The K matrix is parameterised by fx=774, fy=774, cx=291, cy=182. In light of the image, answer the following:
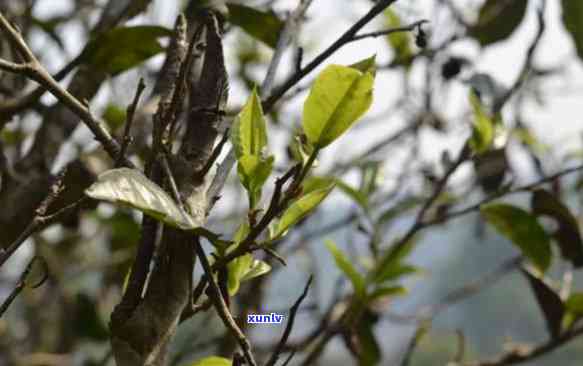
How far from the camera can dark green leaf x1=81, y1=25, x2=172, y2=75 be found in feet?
2.38

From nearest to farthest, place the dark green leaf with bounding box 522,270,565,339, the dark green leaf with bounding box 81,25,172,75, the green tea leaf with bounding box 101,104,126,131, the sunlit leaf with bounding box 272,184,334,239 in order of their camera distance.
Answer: the sunlit leaf with bounding box 272,184,334,239 → the dark green leaf with bounding box 81,25,172,75 → the dark green leaf with bounding box 522,270,565,339 → the green tea leaf with bounding box 101,104,126,131

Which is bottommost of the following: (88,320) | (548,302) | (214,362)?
(88,320)

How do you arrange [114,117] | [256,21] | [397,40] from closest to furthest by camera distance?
[256,21] < [114,117] < [397,40]

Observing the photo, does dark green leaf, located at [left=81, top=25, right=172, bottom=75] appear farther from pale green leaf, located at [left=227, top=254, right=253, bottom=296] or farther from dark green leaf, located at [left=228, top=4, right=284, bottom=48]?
pale green leaf, located at [left=227, top=254, right=253, bottom=296]

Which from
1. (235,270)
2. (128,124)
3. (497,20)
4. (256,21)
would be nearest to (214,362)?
(235,270)

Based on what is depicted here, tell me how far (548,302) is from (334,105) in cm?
51

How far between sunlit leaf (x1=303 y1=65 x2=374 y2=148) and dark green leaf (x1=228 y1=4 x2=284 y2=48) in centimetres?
30

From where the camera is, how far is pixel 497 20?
1034mm

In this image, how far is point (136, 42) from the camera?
743 mm

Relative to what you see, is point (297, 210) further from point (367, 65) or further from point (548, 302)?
point (548, 302)

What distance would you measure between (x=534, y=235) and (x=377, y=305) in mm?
269

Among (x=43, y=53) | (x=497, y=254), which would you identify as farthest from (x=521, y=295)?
(x=43, y=53)

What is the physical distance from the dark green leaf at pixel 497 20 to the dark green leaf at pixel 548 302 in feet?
1.13

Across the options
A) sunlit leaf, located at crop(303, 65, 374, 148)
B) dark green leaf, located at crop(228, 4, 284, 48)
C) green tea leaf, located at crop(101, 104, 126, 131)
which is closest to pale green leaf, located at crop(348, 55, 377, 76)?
sunlit leaf, located at crop(303, 65, 374, 148)
